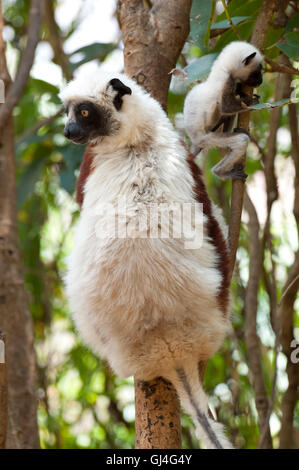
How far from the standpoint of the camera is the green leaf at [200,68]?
11.1 feet

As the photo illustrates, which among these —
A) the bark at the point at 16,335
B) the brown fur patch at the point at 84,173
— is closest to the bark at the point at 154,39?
the brown fur patch at the point at 84,173

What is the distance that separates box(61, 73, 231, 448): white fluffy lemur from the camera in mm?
2664

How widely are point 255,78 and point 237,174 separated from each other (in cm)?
65

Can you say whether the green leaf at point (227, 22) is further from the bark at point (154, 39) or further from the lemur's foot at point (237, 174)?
the lemur's foot at point (237, 174)

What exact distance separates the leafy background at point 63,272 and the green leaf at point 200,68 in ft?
2.76

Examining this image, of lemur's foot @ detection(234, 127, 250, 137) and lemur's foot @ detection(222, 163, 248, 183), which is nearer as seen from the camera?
lemur's foot @ detection(222, 163, 248, 183)

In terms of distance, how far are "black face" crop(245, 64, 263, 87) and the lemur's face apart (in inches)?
30.4

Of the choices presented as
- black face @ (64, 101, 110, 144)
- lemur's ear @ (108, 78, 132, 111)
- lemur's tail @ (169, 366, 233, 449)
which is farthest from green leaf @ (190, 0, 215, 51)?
lemur's tail @ (169, 366, 233, 449)

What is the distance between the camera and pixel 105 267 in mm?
2705

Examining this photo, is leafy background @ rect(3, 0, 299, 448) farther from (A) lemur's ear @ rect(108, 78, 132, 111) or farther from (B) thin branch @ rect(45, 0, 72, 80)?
(A) lemur's ear @ rect(108, 78, 132, 111)

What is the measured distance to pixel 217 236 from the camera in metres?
2.99

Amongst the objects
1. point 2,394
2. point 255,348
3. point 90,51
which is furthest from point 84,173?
point 90,51

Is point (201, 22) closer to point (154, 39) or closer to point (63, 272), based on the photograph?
point (154, 39)
